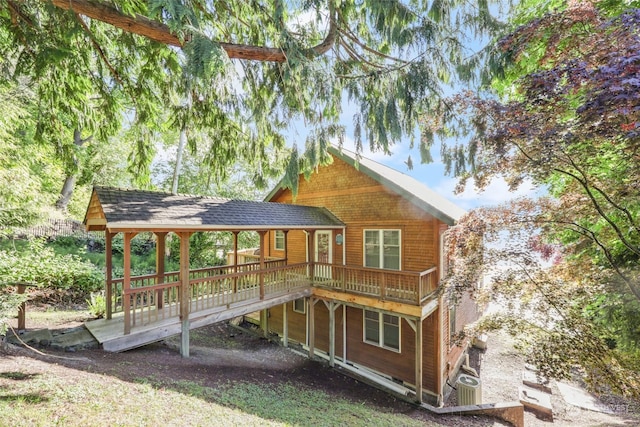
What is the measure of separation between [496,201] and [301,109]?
16.5 ft

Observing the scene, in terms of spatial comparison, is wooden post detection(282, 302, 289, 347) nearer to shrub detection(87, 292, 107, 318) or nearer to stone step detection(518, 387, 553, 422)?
shrub detection(87, 292, 107, 318)

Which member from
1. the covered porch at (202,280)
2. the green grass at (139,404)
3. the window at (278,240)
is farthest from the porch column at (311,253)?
the green grass at (139,404)

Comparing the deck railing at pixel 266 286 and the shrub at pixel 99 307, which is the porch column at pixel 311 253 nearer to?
the deck railing at pixel 266 286

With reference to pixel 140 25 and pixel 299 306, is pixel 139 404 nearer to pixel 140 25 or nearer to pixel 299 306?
pixel 140 25

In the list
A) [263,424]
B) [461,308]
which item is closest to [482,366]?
[461,308]

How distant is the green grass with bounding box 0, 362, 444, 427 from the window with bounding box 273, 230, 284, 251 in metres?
7.64

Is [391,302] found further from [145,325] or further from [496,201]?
[145,325]

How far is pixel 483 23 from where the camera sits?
5512mm

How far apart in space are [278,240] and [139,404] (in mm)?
9845

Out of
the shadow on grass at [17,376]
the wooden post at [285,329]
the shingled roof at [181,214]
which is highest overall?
the shingled roof at [181,214]

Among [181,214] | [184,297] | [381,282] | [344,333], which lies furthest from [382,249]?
[181,214]

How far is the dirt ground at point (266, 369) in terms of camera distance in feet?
18.3

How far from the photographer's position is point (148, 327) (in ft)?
21.8

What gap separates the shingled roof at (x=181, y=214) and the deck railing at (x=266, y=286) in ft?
4.98
